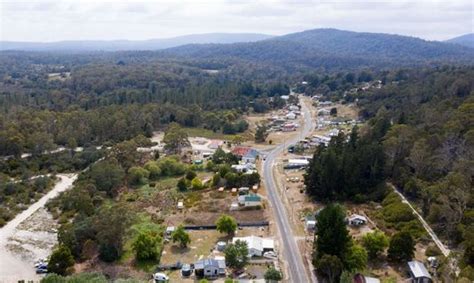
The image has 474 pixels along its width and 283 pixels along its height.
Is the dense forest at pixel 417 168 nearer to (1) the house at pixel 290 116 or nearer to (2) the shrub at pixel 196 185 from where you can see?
(2) the shrub at pixel 196 185

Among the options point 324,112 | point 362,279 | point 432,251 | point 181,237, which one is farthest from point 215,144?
point 362,279

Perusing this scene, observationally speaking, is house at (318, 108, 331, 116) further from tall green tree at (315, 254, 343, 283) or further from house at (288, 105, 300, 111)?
tall green tree at (315, 254, 343, 283)

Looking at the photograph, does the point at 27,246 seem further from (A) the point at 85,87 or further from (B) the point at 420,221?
(A) the point at 85,87

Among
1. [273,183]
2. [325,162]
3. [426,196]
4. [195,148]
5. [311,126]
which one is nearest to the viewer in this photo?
[426,196]

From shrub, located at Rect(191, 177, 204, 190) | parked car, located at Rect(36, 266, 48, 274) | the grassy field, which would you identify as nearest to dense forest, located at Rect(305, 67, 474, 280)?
shrub, located at Rect(191, 177, 204, 190)

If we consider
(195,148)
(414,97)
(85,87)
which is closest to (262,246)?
(195,148)

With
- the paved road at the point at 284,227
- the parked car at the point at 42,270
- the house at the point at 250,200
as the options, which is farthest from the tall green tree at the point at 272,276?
the parked car at the point at 42,270
